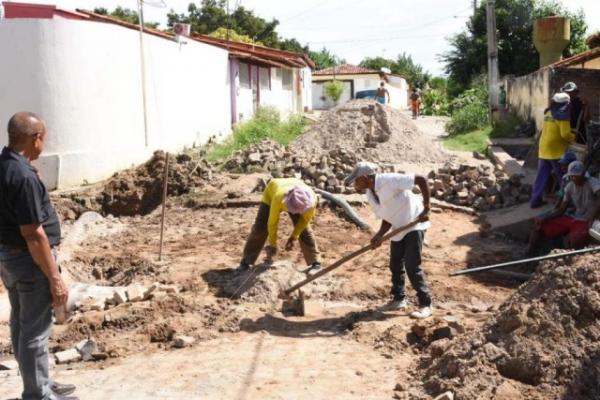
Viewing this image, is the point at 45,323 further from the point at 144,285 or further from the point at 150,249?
the point at 150,249

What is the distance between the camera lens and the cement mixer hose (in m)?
9.86

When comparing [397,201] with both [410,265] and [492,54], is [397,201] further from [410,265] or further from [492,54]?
[492,54]

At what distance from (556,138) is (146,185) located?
6654 millimetres

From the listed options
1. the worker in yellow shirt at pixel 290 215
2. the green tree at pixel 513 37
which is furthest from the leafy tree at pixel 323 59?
the worker in yellow shirt at pixel 290 215

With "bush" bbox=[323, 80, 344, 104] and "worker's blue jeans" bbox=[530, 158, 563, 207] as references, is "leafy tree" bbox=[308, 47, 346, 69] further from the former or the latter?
"worker's blue jeans" bbox=[530, 158, 563, 207]

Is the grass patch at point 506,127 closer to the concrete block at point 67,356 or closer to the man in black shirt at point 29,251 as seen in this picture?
the concrete block at point 67,356

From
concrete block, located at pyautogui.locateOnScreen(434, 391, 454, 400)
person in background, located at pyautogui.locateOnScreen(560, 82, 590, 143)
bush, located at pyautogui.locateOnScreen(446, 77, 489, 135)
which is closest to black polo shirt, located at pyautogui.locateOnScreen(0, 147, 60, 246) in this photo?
A: concrete block, located at pyautogui.locateOnScreen(434, 391, 454, 400)

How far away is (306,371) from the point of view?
486cm

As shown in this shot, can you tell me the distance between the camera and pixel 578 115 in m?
9.66

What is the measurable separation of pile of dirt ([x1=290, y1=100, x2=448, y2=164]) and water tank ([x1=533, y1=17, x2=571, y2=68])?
933cm

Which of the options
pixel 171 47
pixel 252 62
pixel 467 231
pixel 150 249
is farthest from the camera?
pixel 252 62

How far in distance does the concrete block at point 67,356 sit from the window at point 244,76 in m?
18.5

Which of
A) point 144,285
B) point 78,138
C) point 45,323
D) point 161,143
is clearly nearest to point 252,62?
point 161,143

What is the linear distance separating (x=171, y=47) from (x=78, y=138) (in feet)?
15.4
